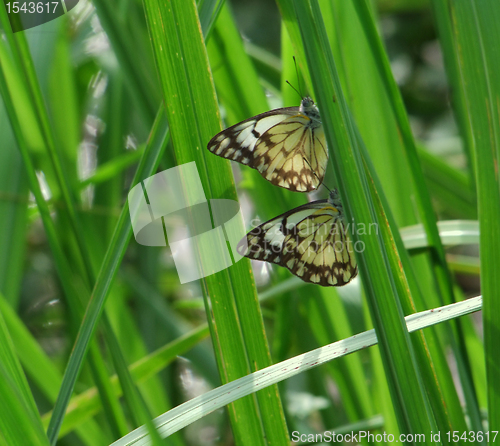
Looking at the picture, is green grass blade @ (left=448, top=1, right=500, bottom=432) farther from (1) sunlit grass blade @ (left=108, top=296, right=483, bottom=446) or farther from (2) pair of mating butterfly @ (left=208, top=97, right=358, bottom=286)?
(2) pair of mating butterfly @ (left=208, top=97, right=358, bottom=286)

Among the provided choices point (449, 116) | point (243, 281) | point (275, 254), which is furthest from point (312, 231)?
point (449, 116)

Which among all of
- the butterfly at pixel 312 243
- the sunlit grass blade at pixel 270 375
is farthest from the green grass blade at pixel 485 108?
the butterfly at pixel 312 243

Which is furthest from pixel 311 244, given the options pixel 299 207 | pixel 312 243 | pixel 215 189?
pixel 215 189

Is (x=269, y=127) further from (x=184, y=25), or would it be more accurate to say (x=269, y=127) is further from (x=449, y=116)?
(x=449, y=116)

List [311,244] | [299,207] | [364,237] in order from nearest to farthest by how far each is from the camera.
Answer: [364,237], [299,207], [311,244]

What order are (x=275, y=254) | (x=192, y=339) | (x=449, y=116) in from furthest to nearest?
(x=449, y=116) < (x=192, y=339) < (x=275, y=254)

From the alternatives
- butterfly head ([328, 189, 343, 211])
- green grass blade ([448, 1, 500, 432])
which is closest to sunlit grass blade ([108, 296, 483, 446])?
green grass blade ([448, 1, 500, 432])

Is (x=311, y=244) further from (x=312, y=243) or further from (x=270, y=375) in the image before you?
(x=270, y=375)
